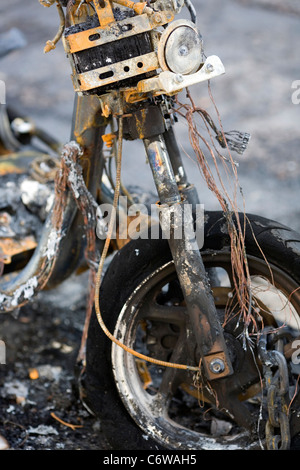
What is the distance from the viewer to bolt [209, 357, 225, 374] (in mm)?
2330

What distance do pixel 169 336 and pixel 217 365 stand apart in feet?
1.33

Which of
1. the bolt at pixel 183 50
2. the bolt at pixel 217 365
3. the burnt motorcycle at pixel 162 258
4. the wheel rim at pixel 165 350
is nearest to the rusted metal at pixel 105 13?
the burnt motorcycle at pixel 162 258

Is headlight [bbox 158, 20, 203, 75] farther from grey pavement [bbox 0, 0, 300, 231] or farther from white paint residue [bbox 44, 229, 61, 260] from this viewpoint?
grey pavement [bbox 0, 0, 300, 231]

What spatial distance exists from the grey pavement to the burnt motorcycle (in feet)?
6.88

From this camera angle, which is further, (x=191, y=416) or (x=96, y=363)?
(x=191, y=416)

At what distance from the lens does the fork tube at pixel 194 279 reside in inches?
91.3

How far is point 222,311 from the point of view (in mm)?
2551

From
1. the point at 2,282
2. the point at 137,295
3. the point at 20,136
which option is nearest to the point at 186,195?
the point at 137,295

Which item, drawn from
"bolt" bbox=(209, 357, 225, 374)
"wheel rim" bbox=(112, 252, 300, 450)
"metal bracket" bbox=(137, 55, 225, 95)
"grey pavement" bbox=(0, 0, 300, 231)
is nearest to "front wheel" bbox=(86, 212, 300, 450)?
"wheel rim" bbox=(112, 252, 300, 450)

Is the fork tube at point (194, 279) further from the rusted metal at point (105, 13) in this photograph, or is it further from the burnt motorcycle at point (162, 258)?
the rusted metal at point (105, 13)

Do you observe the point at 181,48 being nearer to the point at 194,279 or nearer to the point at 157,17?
the point at 157,17

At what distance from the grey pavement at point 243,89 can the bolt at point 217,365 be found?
7.77 feet
